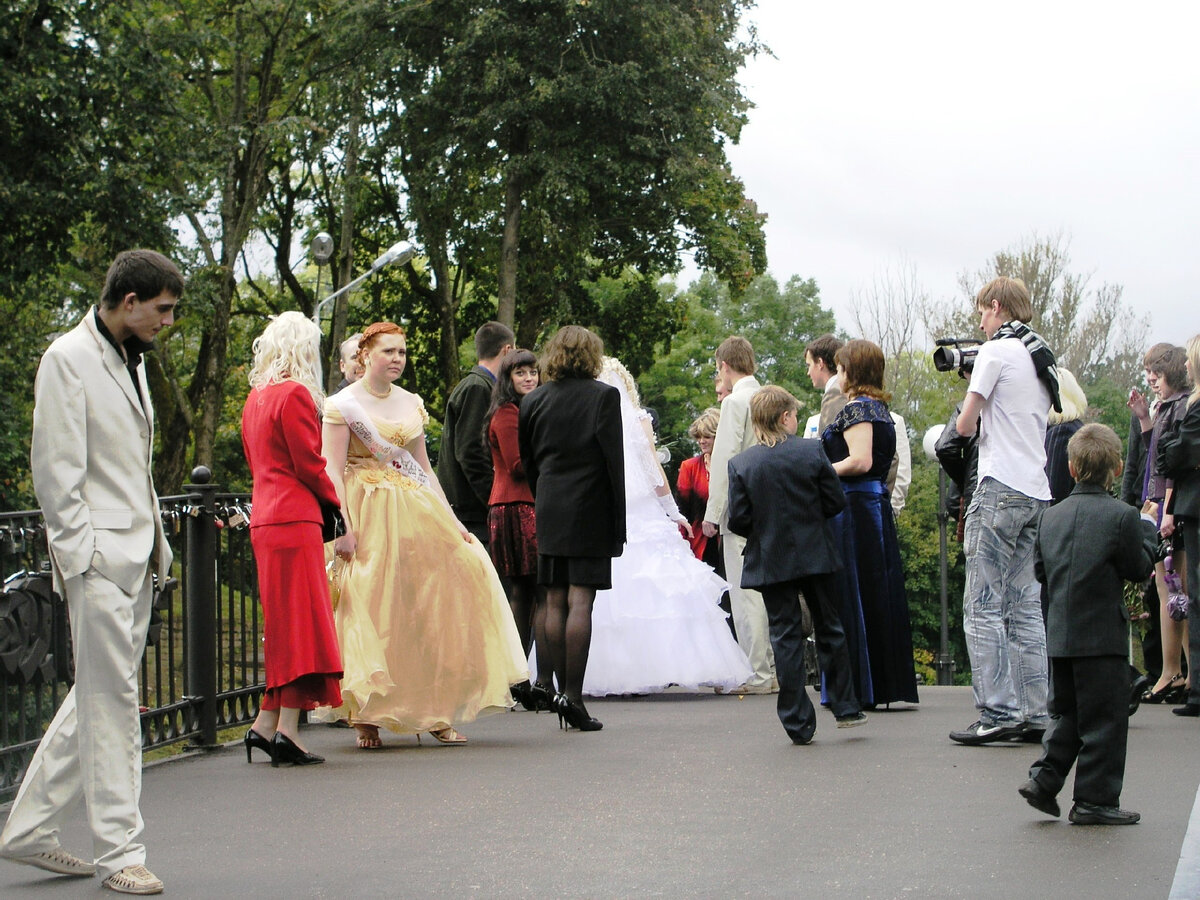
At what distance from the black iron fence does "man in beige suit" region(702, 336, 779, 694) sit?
11.1 feet

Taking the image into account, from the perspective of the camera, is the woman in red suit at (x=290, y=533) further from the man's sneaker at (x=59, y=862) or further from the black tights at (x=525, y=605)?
the man's sneaker at (x=59, y=862)

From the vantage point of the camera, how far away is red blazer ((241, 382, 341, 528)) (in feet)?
25.2

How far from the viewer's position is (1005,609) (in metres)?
7.96

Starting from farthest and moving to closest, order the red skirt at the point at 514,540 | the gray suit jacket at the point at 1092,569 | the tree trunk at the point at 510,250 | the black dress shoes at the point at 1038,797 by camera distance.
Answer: the tree trunk at the point at 510,250
the red skirt at the point at 514,540
the gray suit jacket at the point at 1092,569
the black dress shoes at the point at 1038,797

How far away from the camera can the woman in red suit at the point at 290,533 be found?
7699 mm

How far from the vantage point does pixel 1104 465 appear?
6.05 metres

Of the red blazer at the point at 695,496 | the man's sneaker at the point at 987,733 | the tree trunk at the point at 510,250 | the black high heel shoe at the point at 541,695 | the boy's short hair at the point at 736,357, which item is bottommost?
the man's sneaker at the point at 987,733

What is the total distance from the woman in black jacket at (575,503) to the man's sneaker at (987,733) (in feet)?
7.01

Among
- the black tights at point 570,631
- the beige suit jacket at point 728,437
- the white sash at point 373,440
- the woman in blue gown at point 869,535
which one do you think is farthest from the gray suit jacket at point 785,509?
the beige suit jacket at point 728,437

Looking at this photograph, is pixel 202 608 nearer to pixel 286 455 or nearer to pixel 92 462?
pixel 286 455

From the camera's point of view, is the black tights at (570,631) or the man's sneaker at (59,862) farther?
the black tights at (570,631)

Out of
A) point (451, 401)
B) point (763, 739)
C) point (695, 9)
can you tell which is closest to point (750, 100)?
point (695, 9)

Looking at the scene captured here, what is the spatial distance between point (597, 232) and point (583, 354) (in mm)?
23882

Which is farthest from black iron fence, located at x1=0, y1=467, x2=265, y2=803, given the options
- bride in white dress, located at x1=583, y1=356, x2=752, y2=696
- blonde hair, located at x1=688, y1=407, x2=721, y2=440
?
blonde hair, located at x1=688, y1=407, x2=721, y2=440
